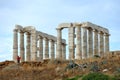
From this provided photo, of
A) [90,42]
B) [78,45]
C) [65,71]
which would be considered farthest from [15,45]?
[65,71]

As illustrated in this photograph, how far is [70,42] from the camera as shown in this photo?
233 feet

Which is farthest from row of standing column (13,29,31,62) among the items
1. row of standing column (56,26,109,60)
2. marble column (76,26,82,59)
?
marble column (76,26,82,59)

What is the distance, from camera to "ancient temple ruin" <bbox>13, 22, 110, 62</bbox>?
7031 cm

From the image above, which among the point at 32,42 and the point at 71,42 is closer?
the point at 71,42

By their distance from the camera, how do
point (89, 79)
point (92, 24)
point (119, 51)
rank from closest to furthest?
point (89, 79), point (119, 51), point (92, 24)

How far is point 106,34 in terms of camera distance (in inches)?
2948

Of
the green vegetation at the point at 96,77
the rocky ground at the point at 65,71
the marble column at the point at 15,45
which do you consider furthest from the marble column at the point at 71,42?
the green vegetation at the point at 96,77

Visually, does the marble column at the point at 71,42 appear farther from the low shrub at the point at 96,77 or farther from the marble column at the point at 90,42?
the low shrub at the point at 96,77

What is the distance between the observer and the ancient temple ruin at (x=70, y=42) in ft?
231

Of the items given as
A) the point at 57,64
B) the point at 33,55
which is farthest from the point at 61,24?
the point at 57,64

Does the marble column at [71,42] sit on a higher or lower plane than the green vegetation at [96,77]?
higher

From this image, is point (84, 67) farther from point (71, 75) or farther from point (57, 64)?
point (57, 64)

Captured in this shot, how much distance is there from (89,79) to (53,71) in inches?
403

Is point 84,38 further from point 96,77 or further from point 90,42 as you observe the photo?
point 96,77
